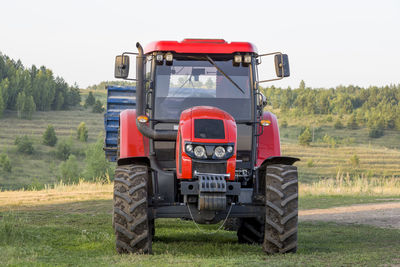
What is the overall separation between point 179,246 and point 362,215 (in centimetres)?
757

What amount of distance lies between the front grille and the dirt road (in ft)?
20.9

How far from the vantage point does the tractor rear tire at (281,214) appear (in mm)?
7574

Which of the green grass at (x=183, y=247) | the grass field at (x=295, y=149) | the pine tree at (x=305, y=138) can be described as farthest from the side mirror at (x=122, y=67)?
the pine tree at (x=305, y=138)

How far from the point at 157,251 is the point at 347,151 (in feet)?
251

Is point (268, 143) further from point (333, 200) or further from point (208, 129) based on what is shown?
point (333, 200)

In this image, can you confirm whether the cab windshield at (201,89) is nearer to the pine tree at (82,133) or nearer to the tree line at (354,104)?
the tree line at (354,104)

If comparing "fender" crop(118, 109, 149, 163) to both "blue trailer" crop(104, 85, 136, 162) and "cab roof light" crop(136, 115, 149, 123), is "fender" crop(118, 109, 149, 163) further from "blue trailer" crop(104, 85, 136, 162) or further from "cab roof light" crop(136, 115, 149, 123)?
"blue trailer" crop(104, 85, 136, 162)

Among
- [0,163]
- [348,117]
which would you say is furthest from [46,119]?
[348,117]

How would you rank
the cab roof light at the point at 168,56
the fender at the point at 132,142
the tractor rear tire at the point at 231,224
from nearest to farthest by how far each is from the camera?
1. the cab roof light at the point at 168,56
2. the fender at the point at 132,142
3. the tractor rear tire at the point at 231,224

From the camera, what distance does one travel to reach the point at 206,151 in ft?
24.9

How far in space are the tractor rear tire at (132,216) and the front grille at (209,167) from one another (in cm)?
64

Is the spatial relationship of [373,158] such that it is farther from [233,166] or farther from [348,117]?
[233,166]

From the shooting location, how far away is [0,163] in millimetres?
77688

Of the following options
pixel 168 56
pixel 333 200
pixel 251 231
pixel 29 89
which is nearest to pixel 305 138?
pixel 29 89
